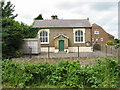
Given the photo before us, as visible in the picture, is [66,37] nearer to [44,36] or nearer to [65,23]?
[65,23]

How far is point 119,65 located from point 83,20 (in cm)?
2158

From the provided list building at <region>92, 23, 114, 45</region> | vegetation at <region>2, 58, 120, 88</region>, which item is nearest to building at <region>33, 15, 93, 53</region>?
vegetation at <region>2, 58, 120, 88</region>

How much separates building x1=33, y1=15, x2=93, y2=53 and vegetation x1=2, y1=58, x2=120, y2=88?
17326 millimetres

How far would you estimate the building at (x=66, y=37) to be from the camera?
22389mm

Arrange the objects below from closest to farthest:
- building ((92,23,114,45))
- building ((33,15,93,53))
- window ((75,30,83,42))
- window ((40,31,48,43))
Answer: building ((33,15,93,53)) → window ((75,30,83,42)) → window ((40,31,48,43)) → building ((92,23,114,45))

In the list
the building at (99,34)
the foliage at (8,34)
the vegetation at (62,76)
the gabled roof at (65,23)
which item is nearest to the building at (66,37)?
the gabled roof at (65,23)

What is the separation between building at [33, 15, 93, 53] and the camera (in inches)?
881

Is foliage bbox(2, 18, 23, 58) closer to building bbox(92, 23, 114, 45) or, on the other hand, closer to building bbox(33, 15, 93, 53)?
building bbox(33, 15, 93, 53)

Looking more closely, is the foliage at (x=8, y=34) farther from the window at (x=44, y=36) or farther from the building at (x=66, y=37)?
the building at (x=66, y=37)

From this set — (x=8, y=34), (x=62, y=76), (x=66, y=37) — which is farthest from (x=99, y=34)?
(x=62, y=76)

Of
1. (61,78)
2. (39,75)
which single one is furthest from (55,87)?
(39,75)

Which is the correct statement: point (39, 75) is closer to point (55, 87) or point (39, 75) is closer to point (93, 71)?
point (55, 87)

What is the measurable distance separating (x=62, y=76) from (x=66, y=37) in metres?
17.8

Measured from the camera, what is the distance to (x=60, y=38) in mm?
22281
